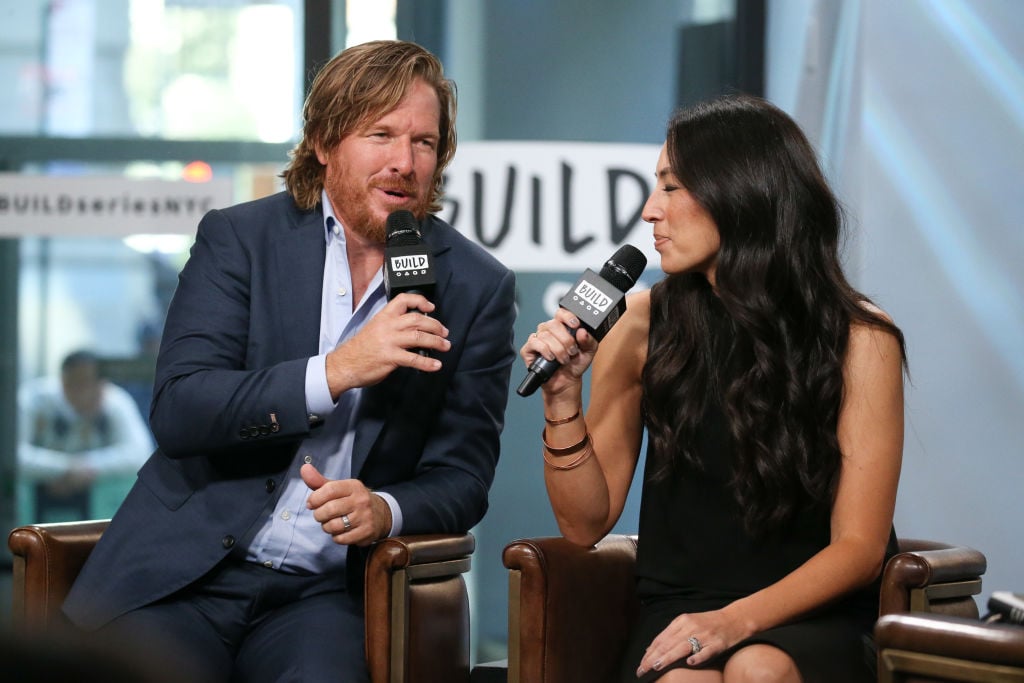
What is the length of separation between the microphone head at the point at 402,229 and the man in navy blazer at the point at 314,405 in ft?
0.15

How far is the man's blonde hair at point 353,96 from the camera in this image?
89.7 inches

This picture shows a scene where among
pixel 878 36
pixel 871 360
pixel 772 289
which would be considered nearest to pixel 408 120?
pixel 772 289

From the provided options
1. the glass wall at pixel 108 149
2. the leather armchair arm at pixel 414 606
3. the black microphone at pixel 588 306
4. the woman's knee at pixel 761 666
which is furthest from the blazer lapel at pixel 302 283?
the glass wall at pixel 108 149

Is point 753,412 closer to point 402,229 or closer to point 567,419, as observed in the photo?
point 567,419

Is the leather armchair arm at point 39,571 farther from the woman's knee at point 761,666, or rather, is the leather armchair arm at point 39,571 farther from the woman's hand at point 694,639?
the woman's knee at point 761,666

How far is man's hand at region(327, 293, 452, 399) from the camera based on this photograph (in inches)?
77.9

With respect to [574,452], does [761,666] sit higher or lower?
lower

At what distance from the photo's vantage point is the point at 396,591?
80.9 inches

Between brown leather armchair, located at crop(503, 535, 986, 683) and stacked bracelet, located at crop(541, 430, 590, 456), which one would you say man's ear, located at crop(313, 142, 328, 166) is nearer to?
stacked bracelet, located at crop(541, 430, 590, 456)

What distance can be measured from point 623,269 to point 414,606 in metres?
0.70

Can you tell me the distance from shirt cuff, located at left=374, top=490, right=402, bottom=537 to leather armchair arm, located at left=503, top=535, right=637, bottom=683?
0.20m

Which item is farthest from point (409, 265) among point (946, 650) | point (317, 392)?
point (946, 650)

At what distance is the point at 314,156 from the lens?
2.43 meters

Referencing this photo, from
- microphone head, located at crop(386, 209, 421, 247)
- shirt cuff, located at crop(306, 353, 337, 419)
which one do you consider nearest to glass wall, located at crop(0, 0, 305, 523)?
microphone head, located at crop(386, 209, 421, 247)
